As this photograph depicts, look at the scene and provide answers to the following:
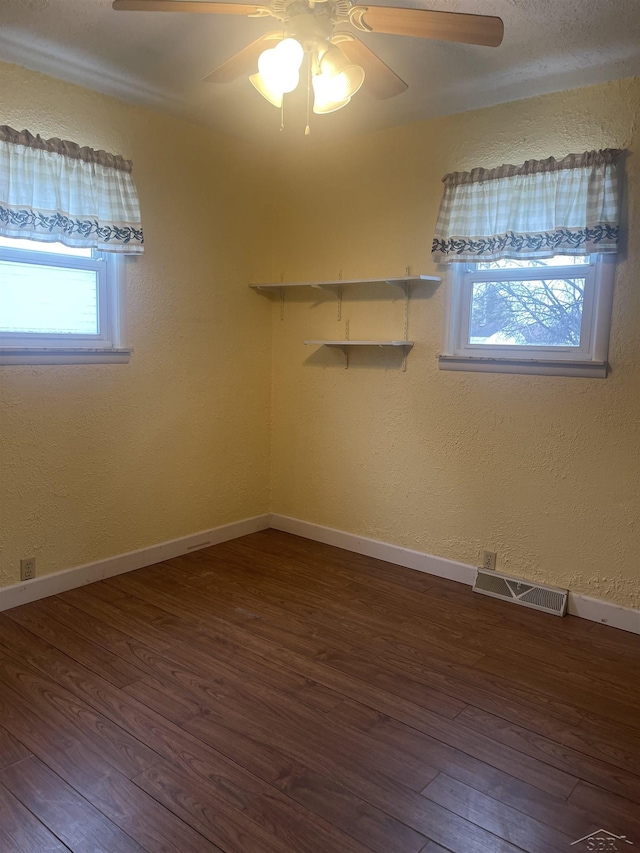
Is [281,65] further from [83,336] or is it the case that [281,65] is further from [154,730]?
[154,730]

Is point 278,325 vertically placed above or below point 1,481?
above

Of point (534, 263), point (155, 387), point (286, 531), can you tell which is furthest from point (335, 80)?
point (286, 531)

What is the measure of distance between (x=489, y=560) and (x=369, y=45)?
2.52 m

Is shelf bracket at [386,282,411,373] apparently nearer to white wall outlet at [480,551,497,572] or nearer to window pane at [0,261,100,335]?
white wall outlet at [480,551,497,572]

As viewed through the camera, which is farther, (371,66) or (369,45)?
(369,45)

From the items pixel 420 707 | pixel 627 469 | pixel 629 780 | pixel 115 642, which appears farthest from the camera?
pixel 627 469

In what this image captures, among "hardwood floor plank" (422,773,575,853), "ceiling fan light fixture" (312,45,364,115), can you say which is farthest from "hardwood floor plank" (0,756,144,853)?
"ceiling fan light fixture" (312,45,364,115)

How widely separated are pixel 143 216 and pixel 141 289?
0.39 metres

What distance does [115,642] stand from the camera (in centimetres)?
257

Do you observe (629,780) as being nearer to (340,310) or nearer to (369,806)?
(369,806)

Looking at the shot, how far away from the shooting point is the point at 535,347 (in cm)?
300

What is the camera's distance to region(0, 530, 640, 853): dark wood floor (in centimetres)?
164

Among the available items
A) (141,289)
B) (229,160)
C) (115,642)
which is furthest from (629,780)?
(229,160)

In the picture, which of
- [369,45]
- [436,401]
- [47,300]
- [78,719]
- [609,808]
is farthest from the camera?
[436,401]
